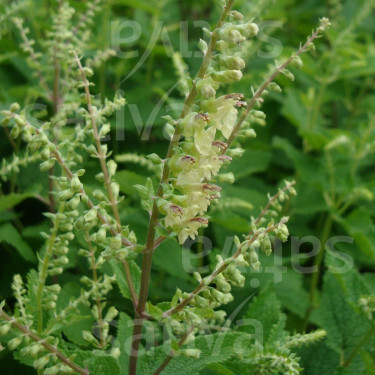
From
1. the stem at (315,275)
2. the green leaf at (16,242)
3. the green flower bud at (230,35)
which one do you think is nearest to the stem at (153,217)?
the green flower bud at (230,35)

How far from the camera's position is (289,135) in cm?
258

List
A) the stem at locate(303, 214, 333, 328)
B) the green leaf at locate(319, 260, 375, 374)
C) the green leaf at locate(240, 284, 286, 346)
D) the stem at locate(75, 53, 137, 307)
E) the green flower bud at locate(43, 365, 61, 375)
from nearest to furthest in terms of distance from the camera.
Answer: the green flower bud at locate(43, 365, 61, 375)
the stem at locate(75, 53, 137, 307)
the green leaf at locate(240, 284, 286, 346)
the green leaf at locate(319, 260, 375, 374)
the stem at locate(303, 214, 333, 328)

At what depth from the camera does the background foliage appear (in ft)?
4.50

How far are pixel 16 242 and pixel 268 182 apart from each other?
1382mm

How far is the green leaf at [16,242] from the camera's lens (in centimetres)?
139

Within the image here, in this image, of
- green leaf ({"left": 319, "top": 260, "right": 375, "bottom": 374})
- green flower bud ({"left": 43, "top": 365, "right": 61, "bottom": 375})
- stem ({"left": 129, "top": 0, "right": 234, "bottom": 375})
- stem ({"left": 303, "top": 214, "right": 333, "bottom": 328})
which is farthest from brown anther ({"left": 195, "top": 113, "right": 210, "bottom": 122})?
stem ({"left": 303, "top": 214, "right": 333, "bottom": 328})

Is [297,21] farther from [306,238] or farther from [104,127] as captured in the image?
[104,127]

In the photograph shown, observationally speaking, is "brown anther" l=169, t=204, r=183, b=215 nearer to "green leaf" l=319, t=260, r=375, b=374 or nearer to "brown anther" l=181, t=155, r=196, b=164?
"brown anther" l=181, t=155, r=196, b=164

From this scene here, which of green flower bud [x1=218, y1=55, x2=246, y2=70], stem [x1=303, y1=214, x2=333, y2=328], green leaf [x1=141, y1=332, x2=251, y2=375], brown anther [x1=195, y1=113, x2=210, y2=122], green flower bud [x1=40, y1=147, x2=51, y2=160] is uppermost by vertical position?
green flower bud [x1=218, y1=55, x2=246, y2=70]

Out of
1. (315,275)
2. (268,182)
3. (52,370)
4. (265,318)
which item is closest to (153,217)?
(52,370)

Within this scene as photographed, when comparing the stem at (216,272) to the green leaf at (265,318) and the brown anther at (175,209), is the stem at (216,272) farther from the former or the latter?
the green leaf at (265,318)

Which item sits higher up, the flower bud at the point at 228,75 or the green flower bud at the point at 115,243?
the flower bud at the point at 228,75

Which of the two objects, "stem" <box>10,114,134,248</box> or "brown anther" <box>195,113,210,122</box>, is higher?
"brown anther" <box>195,113,210,122</box>

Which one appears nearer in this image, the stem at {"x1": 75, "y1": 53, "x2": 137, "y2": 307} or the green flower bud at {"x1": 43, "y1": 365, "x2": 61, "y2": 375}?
the green flower bud at {"x1": 43, "y1": 365, "x2": 61, "y2": 375}
